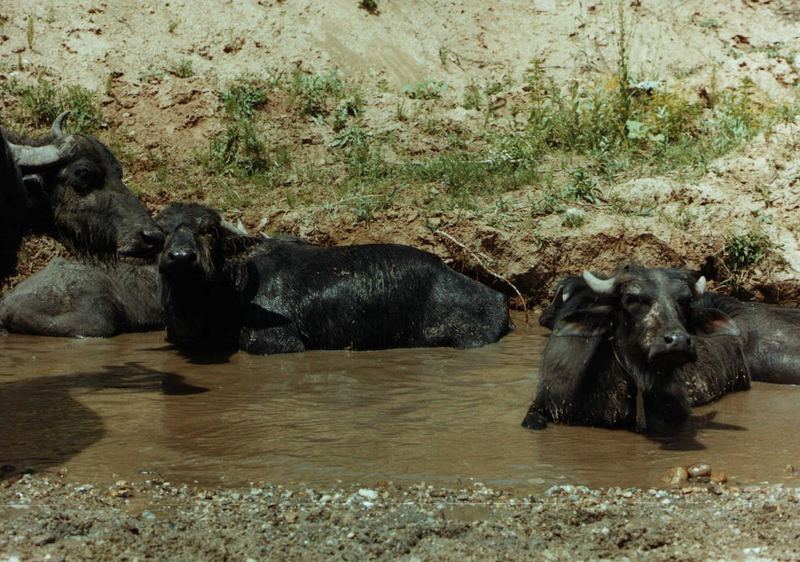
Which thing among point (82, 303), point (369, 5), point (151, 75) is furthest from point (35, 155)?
point (369, 5)

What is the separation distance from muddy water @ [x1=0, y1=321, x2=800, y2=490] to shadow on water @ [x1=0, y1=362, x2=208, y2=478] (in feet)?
0.04

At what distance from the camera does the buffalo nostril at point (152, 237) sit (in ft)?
26.2

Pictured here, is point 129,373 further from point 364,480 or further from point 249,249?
point 364,480

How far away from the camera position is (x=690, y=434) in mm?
6488

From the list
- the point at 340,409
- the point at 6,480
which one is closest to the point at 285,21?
the point at 340,409

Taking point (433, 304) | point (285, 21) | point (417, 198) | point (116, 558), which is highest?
point (285, 21)

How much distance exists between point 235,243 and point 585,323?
12.4 ft

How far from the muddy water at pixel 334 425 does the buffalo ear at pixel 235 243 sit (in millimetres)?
922

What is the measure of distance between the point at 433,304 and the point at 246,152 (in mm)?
3676

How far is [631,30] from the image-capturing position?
14742 millimetres

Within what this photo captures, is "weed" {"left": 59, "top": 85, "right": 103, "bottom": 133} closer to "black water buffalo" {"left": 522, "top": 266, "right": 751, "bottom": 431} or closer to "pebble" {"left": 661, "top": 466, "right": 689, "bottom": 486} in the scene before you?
"black water buffalo" {"left": 522, "top": 266, "right": 751, "bottom": 431}

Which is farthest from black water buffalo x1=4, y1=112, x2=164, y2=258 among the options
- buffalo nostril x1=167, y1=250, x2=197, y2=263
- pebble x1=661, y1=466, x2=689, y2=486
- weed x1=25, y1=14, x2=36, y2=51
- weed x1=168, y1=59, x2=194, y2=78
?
weed x1=25, y1=14, x2=36, y2=51

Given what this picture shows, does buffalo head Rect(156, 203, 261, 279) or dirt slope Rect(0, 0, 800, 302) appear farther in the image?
dirt slope Rect(0, 0, 800, 302)

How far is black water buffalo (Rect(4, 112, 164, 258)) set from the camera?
7.83m
